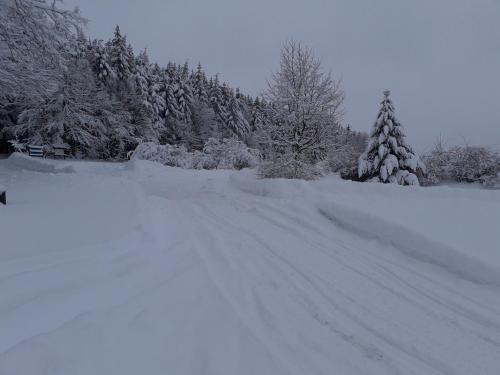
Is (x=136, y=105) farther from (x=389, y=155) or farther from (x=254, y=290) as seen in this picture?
(x=254, y=290)

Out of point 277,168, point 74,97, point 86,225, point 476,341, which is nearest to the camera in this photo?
point 476,341

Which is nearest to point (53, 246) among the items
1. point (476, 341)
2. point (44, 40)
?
point (476, 341)

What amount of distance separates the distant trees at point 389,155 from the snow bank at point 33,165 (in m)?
16.1

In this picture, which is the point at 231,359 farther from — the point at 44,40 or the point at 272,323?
the point at 44,40

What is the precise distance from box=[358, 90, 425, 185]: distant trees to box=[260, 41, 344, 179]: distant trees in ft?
12.8

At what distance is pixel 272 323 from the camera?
2982 millimetres

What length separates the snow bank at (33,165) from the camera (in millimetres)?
17425

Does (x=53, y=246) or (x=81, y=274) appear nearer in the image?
(x=81, y=274)

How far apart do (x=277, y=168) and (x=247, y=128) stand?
139 ft

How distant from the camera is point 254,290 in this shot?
3.64m

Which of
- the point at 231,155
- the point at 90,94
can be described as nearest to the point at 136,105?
the point at 90,94

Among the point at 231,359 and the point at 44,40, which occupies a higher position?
the point at 44,40

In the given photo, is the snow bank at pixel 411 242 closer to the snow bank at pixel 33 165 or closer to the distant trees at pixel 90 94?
the distant trees at pixel 90 94

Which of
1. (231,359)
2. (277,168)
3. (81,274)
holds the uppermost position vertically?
(277,168)
